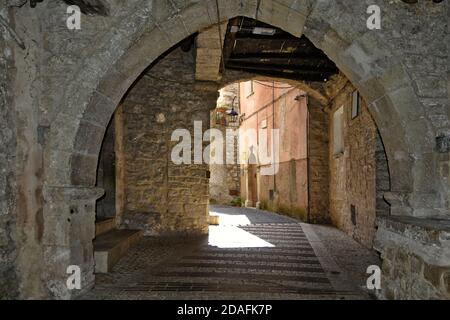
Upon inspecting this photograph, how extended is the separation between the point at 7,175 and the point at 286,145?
337 inches

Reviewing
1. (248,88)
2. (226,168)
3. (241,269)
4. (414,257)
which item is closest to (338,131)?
(241,269)

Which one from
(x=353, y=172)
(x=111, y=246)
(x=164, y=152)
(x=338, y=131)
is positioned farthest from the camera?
(x=338, y=131)

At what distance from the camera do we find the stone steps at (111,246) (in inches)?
142

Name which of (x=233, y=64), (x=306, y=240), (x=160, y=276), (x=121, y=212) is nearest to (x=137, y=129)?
(x=121, y=212)

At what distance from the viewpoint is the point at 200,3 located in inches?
108

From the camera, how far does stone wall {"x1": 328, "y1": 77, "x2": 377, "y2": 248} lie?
16.6 feet

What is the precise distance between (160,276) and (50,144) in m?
1.82

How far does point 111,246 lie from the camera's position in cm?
395

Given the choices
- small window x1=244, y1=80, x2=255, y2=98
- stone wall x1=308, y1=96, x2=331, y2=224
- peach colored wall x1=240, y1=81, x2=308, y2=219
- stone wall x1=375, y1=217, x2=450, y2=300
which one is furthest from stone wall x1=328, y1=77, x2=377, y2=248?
small window x1=244, y1=80, x2=255, y2=98

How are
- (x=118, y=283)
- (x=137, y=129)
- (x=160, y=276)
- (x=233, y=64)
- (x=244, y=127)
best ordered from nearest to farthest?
(x=118, y=283), (x=160, y=276), (x=137, y=129), (x=233, y=64), (x=244, y=127)

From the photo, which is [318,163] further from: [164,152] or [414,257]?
[414,257]

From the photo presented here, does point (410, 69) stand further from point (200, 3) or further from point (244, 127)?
point (244, 127)

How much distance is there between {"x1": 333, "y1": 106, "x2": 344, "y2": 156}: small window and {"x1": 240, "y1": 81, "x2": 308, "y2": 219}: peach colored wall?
100cm

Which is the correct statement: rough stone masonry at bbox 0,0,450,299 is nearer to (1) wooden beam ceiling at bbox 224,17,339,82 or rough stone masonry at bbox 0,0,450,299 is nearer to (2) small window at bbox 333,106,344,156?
(1) wooden beam ceiling at bbox 224,17,339,82
